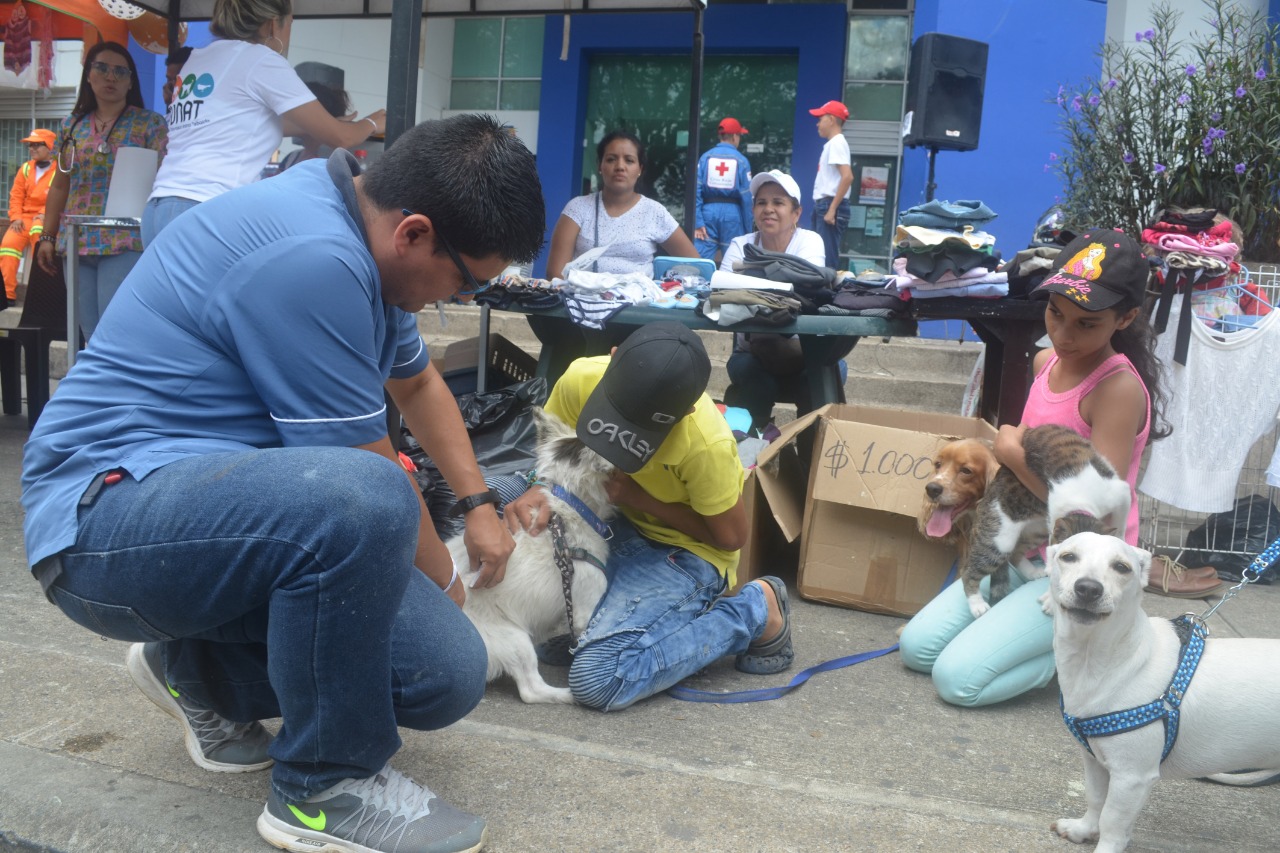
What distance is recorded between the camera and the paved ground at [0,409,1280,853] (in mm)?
2158

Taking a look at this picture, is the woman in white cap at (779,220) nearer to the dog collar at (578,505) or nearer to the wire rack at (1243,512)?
the wire rack at (1243,512)

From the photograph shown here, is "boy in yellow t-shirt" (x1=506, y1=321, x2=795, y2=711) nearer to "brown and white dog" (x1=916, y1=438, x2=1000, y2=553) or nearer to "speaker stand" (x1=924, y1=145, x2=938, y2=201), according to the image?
"brown and white dog" (x1=916, y1=438, x2=1000, y2=553)

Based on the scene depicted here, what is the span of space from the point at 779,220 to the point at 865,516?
2398mm

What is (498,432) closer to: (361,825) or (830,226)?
(361,825)

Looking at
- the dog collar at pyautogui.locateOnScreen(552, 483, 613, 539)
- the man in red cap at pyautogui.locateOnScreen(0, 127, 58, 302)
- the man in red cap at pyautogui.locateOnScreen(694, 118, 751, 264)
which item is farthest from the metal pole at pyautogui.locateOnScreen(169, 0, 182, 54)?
the dog collar at pyautogui.locateOnScreen(552, 483, 613, 539)

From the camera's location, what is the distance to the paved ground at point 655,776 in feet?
7.08

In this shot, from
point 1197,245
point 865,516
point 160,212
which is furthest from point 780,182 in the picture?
point 160,212

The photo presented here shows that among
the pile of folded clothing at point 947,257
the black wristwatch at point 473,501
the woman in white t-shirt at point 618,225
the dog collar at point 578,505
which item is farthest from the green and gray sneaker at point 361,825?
the woman in white t-shirt at point 618,225

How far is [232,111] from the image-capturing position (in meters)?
4.30

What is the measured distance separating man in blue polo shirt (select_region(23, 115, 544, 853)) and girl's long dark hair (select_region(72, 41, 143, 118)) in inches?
153

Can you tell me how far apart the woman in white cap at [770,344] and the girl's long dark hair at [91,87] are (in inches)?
129

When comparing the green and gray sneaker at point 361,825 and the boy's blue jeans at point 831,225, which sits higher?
the boy's blue jeans at point 831,225

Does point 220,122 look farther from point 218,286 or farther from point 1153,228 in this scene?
point 1153,228

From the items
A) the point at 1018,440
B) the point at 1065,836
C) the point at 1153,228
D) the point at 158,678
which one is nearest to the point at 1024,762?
the point at 1065,836
